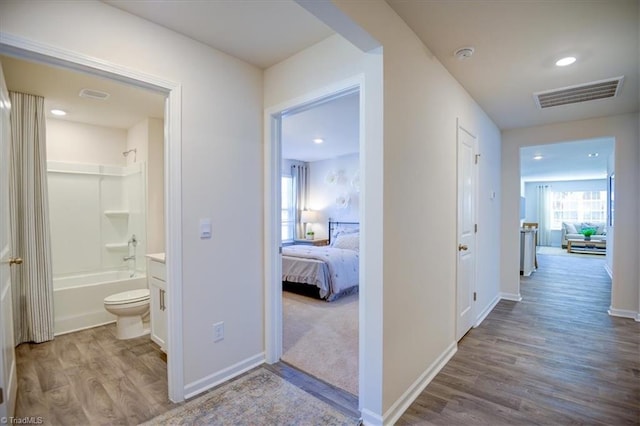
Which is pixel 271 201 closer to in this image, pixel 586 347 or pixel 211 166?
pixel 211 166

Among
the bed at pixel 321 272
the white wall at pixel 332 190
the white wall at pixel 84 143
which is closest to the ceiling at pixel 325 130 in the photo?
the white wall at pixel 332 190

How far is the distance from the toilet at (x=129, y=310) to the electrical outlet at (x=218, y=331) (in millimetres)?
1321

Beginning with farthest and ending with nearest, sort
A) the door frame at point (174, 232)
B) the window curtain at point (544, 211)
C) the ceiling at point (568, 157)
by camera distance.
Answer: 1. the window curtain at point (544, 211)
2. the ceiling at point (568, 157)
3. the door frame at point (174, 232)

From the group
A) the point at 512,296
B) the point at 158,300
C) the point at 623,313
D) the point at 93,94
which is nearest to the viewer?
the point at 158,300

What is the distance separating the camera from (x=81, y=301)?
10.9 feet

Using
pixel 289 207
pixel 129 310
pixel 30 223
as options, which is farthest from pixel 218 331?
pixel 289 207

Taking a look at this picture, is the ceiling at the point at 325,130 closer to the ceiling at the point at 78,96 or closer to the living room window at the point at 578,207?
the ceiling at the point at 78,96

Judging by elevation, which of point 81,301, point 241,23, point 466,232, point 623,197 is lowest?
point 81,301

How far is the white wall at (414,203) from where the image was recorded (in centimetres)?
176

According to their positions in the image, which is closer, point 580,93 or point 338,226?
point 580,93

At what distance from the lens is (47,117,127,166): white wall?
12.2ft

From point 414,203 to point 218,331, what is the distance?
5.56ft

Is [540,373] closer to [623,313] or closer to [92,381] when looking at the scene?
[623,313]

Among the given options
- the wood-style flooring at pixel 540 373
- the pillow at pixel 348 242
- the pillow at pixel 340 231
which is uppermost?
the pillow at pixel 340 231
